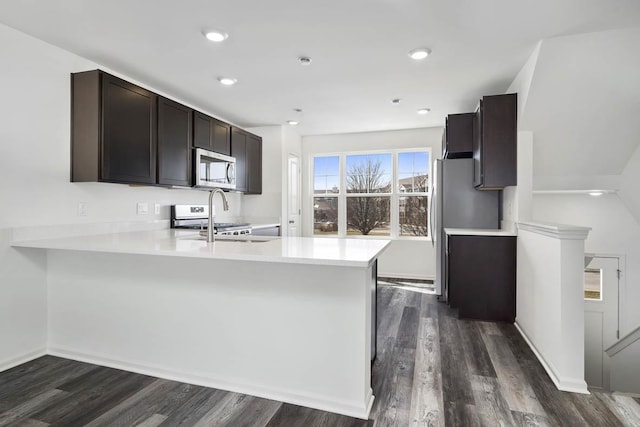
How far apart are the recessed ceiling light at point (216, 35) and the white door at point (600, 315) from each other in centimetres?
401

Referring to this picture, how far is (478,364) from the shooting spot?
2.41 m

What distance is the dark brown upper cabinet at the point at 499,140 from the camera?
3162 mm

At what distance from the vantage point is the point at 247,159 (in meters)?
4.82

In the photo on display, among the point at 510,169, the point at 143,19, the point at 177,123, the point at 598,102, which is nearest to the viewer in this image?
the point at 143,19

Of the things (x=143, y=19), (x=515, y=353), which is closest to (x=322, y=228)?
(x=515, y=353)

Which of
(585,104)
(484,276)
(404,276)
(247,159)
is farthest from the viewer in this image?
(404,276)

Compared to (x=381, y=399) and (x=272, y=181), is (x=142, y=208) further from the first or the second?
(x=381, y=399)

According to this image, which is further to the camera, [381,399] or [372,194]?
[372,194]

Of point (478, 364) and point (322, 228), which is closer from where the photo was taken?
point (478, 364)

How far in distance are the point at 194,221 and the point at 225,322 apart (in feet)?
7.64

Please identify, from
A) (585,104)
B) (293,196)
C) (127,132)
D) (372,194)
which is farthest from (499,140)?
(127,132)

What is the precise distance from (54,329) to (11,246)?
68 centimetres

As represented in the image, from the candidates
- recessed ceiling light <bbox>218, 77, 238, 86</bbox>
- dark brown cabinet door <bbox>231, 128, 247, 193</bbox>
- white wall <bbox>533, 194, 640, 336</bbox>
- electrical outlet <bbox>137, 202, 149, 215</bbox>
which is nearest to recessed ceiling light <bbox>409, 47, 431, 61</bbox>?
recessed ceiling light <bbox>218, 77, 238, 86</bbox>

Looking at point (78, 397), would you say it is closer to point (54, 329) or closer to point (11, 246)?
point (54, 329)
